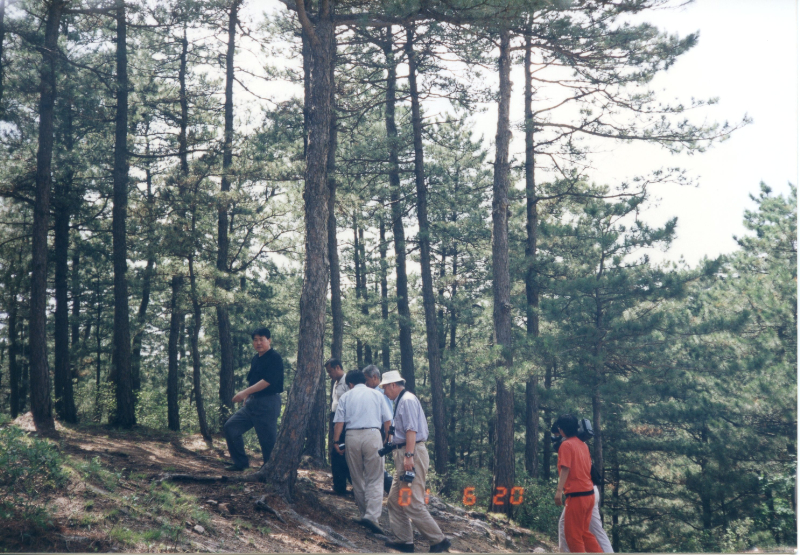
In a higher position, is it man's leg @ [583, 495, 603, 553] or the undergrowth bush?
the undergrowth bush

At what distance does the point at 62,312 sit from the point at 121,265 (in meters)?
3.10

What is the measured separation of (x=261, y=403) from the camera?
7.16 meters

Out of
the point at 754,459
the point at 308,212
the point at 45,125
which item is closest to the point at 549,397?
the point at 754,459

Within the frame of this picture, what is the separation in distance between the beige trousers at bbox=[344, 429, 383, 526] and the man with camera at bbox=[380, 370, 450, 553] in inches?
10.1

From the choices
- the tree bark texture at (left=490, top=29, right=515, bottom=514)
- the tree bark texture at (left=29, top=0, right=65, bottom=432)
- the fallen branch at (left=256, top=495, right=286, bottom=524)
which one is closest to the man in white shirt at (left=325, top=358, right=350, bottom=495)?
the fallen branch at (left=256, top=495, right=286, bottom=524)

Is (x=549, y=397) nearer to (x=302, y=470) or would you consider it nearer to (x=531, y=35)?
(x=302, y=470)

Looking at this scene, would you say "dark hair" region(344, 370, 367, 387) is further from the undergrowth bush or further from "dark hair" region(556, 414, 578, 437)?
the undergrowth bush

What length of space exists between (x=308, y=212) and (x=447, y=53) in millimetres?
8253

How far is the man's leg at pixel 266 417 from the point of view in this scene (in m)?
7.16

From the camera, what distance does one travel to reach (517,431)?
2502cm

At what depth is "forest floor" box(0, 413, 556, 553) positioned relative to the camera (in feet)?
14.4

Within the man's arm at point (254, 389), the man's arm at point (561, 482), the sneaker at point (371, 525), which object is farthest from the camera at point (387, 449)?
the man's arm at point (561, 482)

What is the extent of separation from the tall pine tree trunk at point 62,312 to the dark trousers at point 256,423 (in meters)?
8.37

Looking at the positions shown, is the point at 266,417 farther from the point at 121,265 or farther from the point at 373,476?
the point at 121,265
